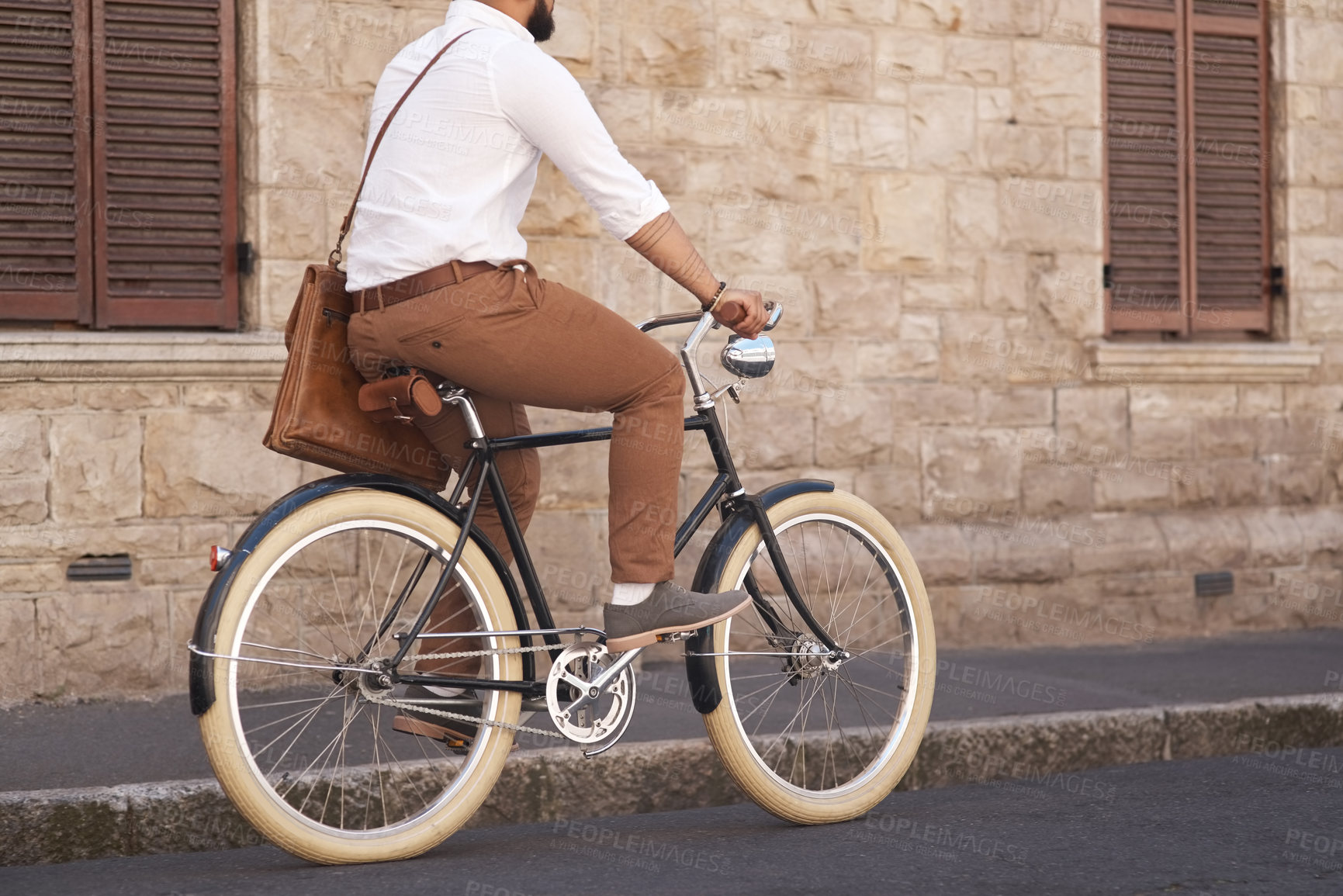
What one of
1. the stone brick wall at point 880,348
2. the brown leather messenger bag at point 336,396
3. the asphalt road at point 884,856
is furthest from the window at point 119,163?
the asphalt road at point 884,856

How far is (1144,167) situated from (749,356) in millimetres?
4582

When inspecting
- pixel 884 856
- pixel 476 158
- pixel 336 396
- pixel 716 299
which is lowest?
pixel 884 856

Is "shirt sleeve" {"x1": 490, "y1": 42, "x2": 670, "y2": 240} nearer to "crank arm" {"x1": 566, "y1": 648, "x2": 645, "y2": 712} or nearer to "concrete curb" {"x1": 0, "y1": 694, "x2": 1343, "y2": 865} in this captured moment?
"crank arm" {"x1": 566, "y1": 648, "x2": 645, "y2": 712}

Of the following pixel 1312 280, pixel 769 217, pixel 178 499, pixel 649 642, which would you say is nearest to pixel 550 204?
pixel 769 217

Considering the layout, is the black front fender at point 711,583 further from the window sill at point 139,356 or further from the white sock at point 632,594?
the window sill at point 139,356

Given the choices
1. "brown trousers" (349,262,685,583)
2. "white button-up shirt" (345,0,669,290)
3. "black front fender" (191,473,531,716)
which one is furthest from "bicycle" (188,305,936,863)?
"white button-up shirt" (345,0,669,290)

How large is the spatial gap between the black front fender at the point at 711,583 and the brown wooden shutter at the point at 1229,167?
4561mm

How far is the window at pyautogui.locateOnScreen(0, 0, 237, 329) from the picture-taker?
5.75 metres

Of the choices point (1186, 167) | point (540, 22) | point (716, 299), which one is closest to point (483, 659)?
point (716, 299)

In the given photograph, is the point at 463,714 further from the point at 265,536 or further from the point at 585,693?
the point at 265,536

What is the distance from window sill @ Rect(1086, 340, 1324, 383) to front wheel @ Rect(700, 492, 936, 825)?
3.16m

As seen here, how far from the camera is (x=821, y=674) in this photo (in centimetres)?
416

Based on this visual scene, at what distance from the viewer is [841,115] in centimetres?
685

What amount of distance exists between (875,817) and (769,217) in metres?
3.19
